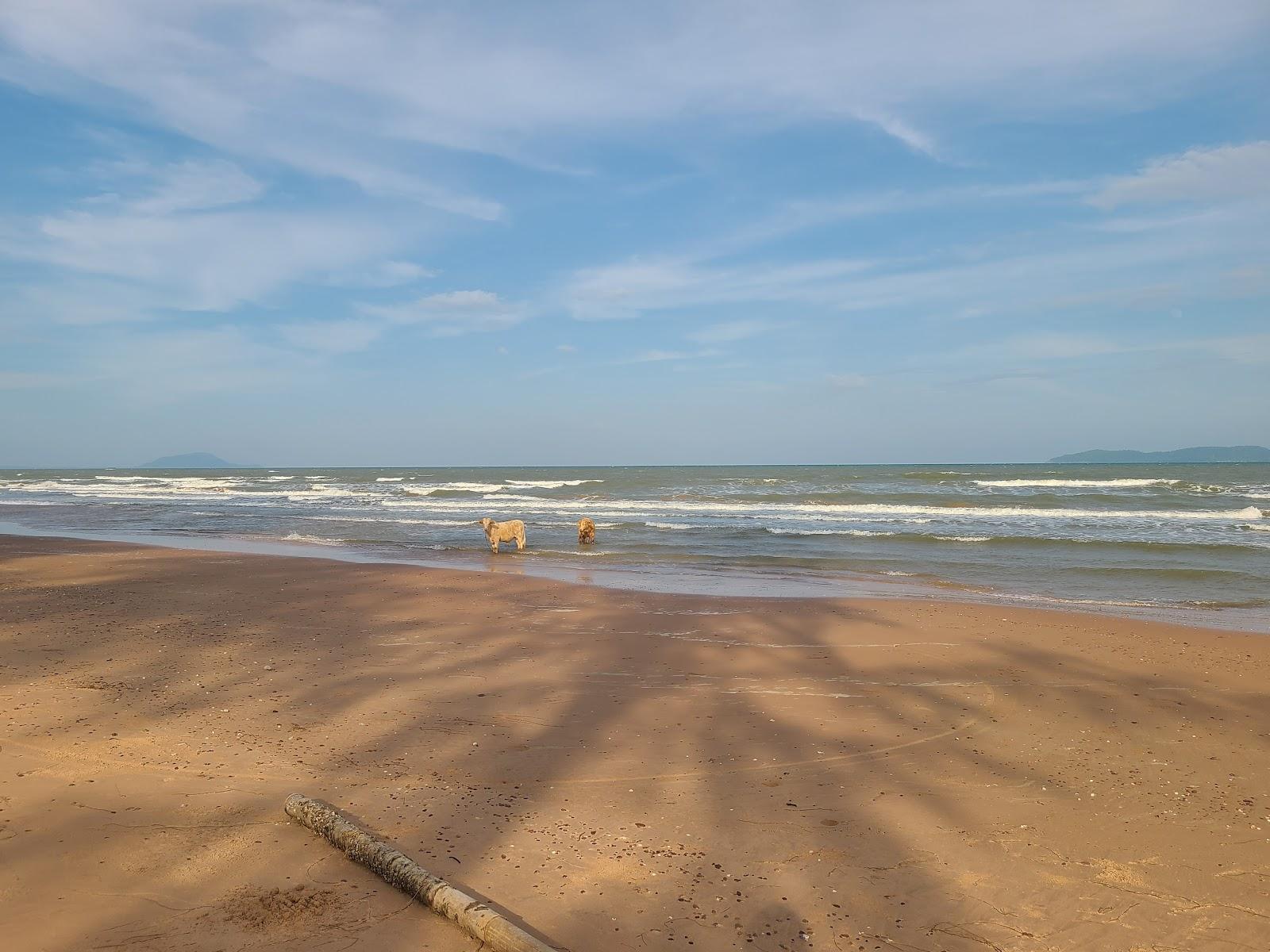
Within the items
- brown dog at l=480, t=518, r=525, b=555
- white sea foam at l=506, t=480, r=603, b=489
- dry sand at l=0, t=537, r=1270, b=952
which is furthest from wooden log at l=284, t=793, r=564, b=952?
white sea foam at l=506, t=480, r=603, b=489

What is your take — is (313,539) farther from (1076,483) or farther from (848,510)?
(1076,483)

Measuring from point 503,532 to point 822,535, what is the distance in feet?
Answer: 27.6

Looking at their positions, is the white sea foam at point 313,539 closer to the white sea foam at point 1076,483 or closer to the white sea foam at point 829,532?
the white sea foam at point 829,532

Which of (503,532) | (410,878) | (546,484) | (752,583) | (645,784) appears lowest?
(752,583)

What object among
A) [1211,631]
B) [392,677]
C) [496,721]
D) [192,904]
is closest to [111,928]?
[192,904]

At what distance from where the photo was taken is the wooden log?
287 centimetres

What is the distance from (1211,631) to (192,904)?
9.98 metres

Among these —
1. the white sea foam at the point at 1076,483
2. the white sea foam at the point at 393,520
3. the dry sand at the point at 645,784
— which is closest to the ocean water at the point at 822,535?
the white sea foam at the point at 393,520

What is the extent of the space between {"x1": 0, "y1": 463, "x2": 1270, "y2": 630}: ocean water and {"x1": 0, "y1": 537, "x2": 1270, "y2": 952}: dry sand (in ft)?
15.2

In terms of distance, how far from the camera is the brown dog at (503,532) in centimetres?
1780

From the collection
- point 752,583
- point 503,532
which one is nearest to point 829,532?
point 503,532

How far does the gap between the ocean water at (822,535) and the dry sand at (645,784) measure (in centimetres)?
463

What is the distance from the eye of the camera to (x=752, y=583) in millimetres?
12977

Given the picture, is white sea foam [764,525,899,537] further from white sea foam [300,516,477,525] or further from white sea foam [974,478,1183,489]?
white sea foam [974,478,1183,489]
